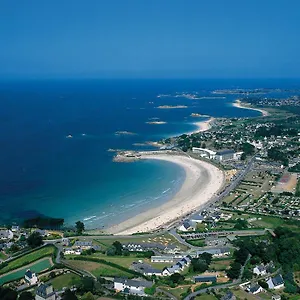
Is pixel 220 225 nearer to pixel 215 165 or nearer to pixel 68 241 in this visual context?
pixel 68 241

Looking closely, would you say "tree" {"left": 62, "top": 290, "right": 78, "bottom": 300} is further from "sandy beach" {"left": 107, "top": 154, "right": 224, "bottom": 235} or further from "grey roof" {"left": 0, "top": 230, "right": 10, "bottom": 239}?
"sandy beach" {"left": 107, "top": 154, "right": 224, "bottom": 235}

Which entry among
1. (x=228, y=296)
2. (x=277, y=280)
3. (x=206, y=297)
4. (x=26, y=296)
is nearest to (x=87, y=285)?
(x=26, y=296)

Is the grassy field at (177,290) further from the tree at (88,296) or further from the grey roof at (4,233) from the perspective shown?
the grey roof at (4,233)

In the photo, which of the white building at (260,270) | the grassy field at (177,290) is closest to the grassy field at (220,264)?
the white building at (260,270)

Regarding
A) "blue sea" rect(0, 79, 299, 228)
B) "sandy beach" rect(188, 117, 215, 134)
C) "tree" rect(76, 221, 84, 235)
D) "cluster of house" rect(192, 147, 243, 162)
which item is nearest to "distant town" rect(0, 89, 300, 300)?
"tree" rect(76, 221, 84, 235)

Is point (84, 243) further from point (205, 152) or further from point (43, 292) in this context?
point (205, 152)

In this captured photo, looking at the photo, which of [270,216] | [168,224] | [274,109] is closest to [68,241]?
[168,224]

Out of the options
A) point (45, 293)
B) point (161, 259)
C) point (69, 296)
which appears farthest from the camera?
point (161, 259)
